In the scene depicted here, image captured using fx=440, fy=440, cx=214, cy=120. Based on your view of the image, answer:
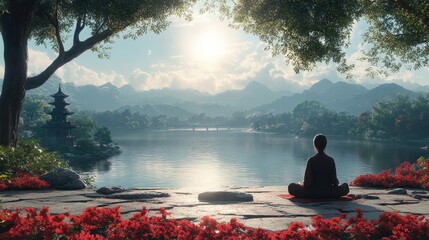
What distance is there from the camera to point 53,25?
61.1ft

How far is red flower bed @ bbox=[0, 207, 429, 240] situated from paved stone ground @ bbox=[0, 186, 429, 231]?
1.17m

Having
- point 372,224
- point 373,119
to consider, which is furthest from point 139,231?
point 373,119

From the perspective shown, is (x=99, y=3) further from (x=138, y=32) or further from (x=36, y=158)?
(x=36, y=158)

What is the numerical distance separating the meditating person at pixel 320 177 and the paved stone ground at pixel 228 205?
15.0 inches

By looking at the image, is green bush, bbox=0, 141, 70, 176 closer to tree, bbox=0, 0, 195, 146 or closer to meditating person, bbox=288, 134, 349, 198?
→ tree, bbox=0, 0, 195, 146

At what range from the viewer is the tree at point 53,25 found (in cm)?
1596

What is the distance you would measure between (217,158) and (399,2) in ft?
256

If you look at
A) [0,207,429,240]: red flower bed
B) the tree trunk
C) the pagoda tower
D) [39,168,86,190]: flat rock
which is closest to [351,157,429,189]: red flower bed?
[0,207,429,240]: red flower bed

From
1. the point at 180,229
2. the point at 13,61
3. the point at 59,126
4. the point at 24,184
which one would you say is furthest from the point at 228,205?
the point at 59,126

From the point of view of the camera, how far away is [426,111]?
4427 inches

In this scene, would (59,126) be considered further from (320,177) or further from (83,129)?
(320,177)

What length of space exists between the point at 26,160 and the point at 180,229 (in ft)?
33.4

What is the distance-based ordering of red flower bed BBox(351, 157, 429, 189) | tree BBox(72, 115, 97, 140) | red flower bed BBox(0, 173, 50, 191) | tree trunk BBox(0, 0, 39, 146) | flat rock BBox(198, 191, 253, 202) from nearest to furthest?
flat rock BBox(198, 191, 253, 202)
red flower bed BBox(0, 173, 50, 191)
red flower bed BBox(351, 157, 429, 189)
tree trunk BBox(0, 0, 39, 146)
tree BBox(72, 115, 97, 140)

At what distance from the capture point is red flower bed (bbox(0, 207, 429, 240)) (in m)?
6.16
